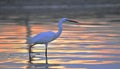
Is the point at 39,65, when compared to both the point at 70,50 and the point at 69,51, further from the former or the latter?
the point at 70,50

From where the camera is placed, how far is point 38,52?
531 inches

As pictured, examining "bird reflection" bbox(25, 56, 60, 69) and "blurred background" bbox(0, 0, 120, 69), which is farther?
"blurred background" bbox(0, 0, 120, 69)

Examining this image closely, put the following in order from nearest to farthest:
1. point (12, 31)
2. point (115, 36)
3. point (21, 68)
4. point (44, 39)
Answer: point (21, 68), point (44, 39), point (115, 36), point (12, 31)

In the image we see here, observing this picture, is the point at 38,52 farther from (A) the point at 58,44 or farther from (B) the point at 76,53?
(A) the point at 58,44

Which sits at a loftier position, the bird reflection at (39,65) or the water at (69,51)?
the water at (69,51)

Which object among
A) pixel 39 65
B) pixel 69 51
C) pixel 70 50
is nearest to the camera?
pixel 39 65

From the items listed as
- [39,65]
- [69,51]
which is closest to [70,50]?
[69,51]

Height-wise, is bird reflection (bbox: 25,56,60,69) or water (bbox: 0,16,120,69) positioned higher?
water (bbox: 0,16,120,69)

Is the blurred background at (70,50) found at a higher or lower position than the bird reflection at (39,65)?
higher

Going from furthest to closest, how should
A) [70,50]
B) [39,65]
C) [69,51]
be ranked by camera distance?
[70,50] → [69,51] → [39,65]

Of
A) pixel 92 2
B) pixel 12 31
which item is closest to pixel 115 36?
pixel 12 31

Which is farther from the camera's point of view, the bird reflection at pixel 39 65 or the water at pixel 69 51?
the water at pixel 69 51

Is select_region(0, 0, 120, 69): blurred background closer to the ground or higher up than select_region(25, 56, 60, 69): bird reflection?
higher up

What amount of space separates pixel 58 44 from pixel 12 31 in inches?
199
